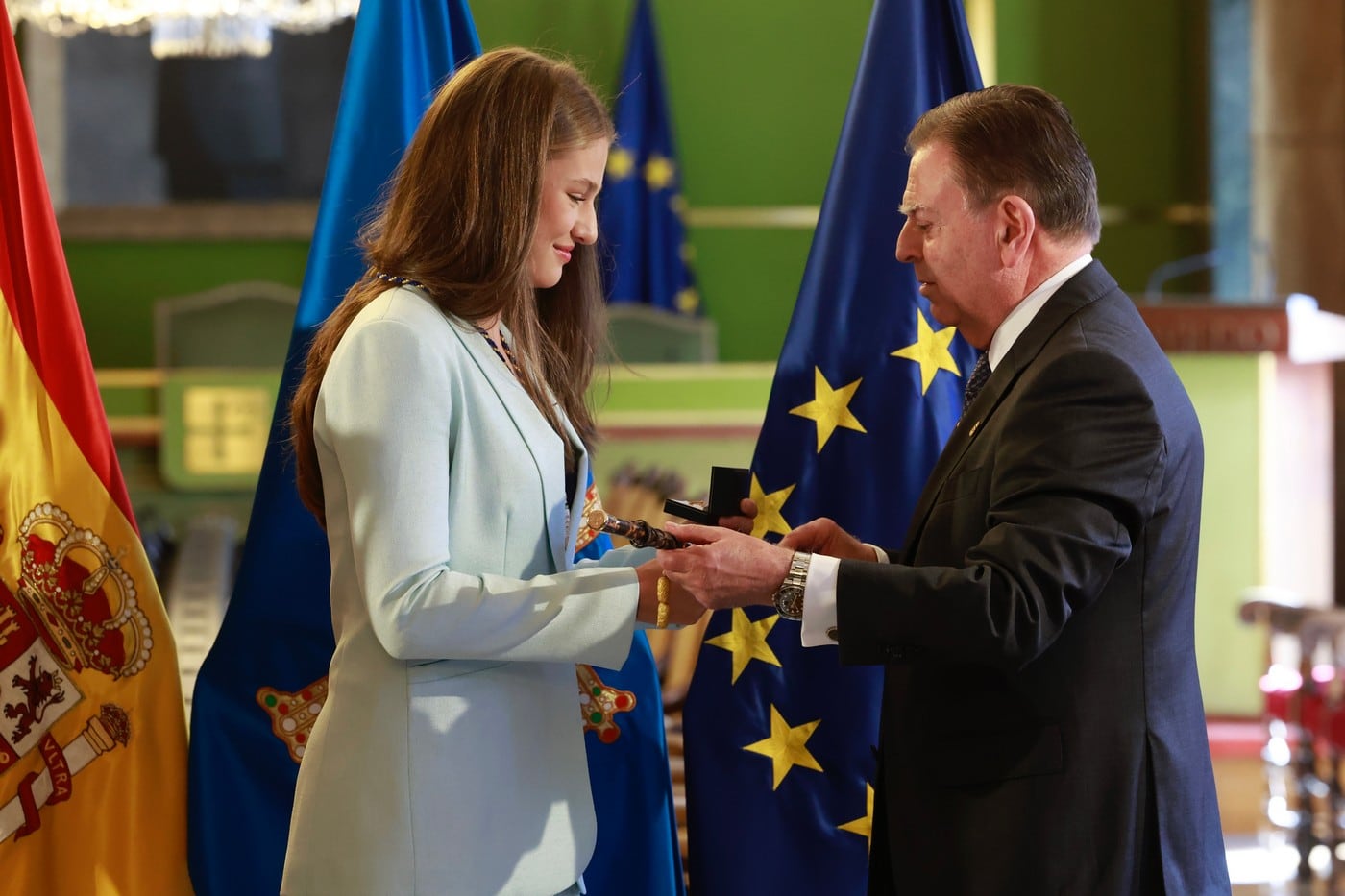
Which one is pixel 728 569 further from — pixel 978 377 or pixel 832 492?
pixel 832 492

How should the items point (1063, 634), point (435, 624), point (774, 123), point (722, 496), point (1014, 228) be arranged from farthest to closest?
point (774, 123)
point (722, 496)
point (1014, 228)
point (1063, 634)
point (435, 624)

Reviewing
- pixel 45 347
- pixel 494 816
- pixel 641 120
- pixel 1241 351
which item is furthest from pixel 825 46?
pixel 494 816

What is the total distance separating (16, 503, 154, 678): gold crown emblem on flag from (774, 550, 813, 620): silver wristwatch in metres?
1.03

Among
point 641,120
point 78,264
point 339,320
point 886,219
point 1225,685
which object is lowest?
point 1225,685

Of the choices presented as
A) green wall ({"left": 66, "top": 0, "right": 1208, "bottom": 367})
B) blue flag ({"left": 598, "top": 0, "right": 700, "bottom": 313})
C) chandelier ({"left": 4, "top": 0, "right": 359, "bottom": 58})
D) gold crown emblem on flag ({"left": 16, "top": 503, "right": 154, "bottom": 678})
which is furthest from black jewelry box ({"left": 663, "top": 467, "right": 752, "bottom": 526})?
green wall ({"left": 66, "top": 0, "right": 1208, "bottom": 367})

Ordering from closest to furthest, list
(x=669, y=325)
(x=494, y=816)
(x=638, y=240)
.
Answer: (x=494, y=816)
(x=669, y=325)
(x=638, y=240)

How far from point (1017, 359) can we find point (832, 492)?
74 centimetres

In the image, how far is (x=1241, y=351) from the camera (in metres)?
5.11

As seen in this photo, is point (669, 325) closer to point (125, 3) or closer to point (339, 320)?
point (125, 3)

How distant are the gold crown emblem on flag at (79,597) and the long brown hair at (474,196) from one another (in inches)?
23.5

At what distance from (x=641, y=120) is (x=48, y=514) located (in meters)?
5.39

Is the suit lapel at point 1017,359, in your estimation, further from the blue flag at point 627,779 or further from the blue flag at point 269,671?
the blue flag at point 269,671

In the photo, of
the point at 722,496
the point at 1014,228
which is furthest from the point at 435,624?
the point at 1014,228

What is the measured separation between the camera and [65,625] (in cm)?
204
